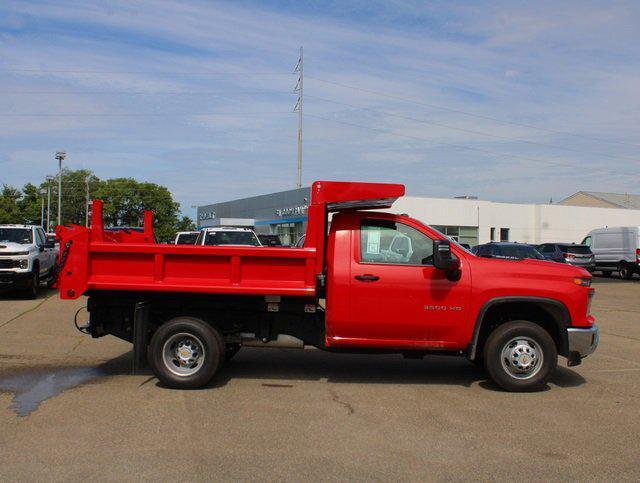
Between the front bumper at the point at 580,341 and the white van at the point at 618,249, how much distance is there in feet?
75.4

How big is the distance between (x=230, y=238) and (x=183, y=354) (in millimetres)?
12125

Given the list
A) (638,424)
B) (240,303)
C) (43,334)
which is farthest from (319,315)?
(43,334)

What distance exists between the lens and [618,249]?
29328 mm

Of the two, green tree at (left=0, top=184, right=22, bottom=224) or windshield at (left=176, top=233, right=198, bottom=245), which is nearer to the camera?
windshield at (left=176, top=233, right=198, bottom=245)

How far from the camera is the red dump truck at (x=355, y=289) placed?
7.14 m

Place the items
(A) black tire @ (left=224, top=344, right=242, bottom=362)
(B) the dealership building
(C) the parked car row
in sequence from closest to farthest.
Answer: (A) black tire @ (left=224, top=344, right=242, bottom=362)
(C) the parked car row
(B) the dealership building

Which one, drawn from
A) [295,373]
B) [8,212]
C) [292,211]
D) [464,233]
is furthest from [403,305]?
[8,212]

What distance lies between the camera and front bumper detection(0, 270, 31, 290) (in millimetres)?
15930

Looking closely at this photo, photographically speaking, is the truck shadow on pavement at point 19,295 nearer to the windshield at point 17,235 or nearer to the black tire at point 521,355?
the windshield at point 17,235

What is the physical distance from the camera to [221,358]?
24.0 feet

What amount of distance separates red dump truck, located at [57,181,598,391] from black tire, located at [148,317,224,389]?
0.4 inches

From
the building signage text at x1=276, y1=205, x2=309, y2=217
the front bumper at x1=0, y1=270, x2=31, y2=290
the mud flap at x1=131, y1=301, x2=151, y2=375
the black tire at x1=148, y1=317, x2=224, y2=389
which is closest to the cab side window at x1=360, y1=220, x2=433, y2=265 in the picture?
the black tire at x1=148, y1=317, x2=224, y2=389

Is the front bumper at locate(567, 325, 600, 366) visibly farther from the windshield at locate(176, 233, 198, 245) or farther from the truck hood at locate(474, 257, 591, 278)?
the windshield at locate(176, 233, 198, 245)

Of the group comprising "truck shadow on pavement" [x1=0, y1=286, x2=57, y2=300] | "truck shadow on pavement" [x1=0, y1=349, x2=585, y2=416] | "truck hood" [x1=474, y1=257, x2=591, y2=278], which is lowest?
"truck shadow on pavement" [x1=0, y1=349, x2=585, y2=416]
